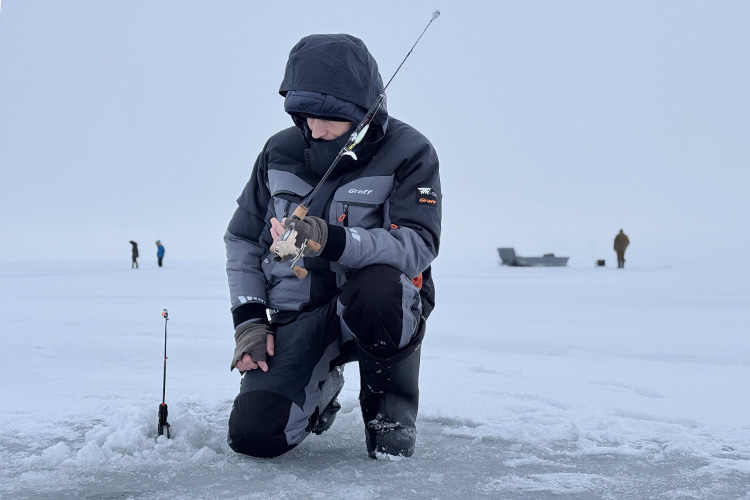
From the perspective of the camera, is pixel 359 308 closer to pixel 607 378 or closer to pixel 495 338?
pixel 607 378

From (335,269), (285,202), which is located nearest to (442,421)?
(335,269)

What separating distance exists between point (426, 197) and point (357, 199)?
214 mm

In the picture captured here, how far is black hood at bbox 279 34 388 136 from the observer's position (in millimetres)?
2020

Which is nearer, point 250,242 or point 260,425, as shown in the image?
point 260,425

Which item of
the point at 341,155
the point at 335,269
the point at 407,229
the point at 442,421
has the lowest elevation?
the point at 442,421

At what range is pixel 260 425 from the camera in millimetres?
1927

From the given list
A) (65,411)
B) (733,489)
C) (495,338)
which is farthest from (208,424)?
(495,338)

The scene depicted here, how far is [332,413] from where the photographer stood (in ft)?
7.75

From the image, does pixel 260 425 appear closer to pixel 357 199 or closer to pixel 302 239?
pixel 302 239

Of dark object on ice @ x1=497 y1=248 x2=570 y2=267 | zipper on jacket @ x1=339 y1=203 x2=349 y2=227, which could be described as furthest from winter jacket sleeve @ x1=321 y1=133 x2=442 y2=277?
dark object on ice @ x1=497 y1=248 x2=570 y2=267

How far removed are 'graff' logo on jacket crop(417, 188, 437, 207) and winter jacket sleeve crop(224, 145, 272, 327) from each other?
0.56 m

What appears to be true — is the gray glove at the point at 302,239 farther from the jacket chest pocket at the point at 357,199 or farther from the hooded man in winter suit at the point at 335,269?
the jacket chest pocket at the point at 357,199

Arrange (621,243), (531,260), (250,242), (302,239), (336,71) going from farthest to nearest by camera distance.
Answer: (531,260) → (621,243) → (250,242) → (336,71) → (302,239)

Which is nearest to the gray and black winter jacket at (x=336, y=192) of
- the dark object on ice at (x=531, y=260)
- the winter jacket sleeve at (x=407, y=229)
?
the winter jacket sleeve at (x=407, y=229)
